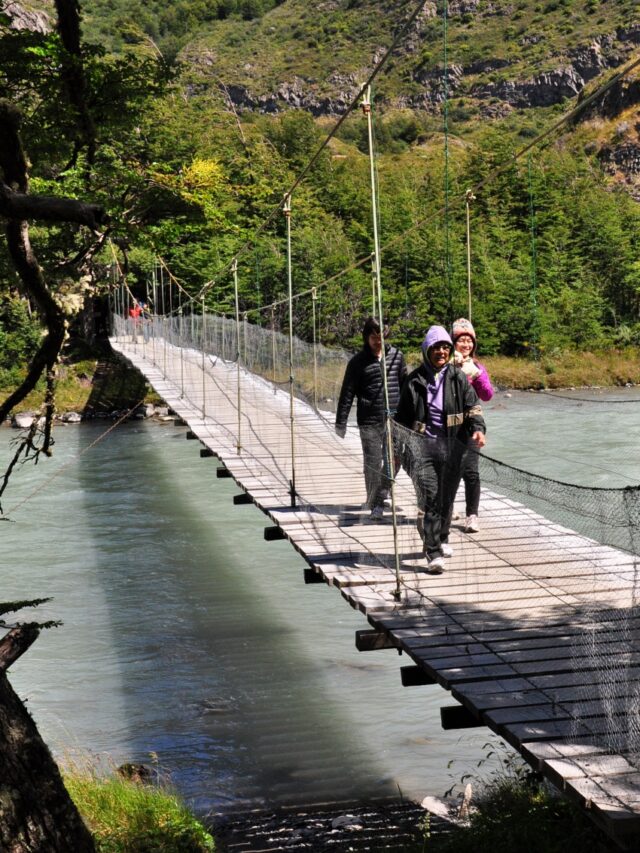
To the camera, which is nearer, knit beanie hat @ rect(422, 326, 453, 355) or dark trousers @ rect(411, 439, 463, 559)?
dark trousers @ rect(411, 439, 463, 559)

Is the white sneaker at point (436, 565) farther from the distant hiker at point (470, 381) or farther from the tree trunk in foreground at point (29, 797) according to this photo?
the tree trunk in foreground at point (29, 797)

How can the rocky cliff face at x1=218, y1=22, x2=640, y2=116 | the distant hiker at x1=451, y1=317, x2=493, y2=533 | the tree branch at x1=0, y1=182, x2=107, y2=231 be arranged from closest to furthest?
1. the tree branch at x1=0, y1=182, x2=107, y2=231
2. the distant hiker at x1=451, y1=317, x2=493, y2=533
3. the rocky cliff face at x1=218, y1=22, x2=640, y2=116

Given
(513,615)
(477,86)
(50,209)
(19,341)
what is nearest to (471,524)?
(513,615)

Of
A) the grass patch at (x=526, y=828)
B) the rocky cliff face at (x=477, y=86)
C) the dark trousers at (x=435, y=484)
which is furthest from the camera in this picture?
the rocky cliff face at (x=477, y=86)

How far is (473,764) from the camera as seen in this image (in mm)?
4453

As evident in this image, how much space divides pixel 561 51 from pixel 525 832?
173ft

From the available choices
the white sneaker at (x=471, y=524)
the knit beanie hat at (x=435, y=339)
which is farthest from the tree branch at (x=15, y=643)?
the white sneaker at (x=471, y=524)

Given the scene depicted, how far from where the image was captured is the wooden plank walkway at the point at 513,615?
98.2 inches

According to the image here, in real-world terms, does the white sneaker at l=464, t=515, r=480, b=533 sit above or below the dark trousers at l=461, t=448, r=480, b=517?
below

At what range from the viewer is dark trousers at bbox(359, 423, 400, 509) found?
14.8ft

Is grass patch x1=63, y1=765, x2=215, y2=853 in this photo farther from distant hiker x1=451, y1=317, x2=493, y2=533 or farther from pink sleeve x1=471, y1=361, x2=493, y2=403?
pink sleeve x1=471, y1=361, x2=493, y2=403

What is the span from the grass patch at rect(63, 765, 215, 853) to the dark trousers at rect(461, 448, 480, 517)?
1473mm

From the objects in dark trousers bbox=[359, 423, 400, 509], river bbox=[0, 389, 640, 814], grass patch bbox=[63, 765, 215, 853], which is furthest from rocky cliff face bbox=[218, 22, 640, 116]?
grass patch bbox=[63, 765, 215, 853]

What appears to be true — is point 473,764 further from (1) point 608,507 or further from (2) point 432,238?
(2) point 432,238
